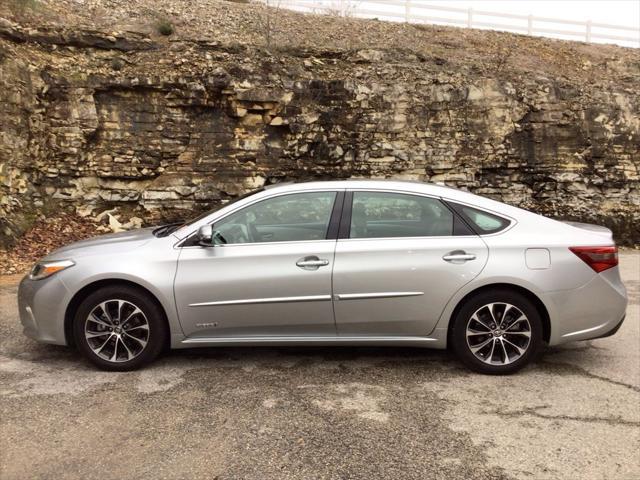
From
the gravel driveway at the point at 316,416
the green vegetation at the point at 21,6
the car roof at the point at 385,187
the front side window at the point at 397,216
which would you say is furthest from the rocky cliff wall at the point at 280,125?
the front side window at the point at 397,216

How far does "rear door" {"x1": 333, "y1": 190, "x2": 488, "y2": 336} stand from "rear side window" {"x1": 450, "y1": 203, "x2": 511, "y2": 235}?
120mm

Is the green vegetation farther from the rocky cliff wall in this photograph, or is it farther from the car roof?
the car roof

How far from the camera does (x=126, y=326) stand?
165 inches

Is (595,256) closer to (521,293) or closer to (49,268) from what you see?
(521,293)

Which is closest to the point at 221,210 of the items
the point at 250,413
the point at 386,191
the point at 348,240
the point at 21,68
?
the point at 348,240

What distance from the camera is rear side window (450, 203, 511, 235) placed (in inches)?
171

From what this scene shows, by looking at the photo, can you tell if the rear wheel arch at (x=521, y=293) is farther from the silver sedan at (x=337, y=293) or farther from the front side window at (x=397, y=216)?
the front side window at (x=397, y=216)

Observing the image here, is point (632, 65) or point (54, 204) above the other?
point (632, 65)

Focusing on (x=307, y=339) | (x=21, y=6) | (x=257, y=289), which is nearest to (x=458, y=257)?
(x=307, y=339)

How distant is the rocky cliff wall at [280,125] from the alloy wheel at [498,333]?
26.4ft

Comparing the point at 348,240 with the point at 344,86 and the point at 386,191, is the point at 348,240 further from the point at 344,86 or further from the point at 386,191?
the point at 344,86

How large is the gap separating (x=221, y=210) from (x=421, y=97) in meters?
9.56

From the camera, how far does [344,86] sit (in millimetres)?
12273

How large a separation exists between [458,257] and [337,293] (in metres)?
0.99
